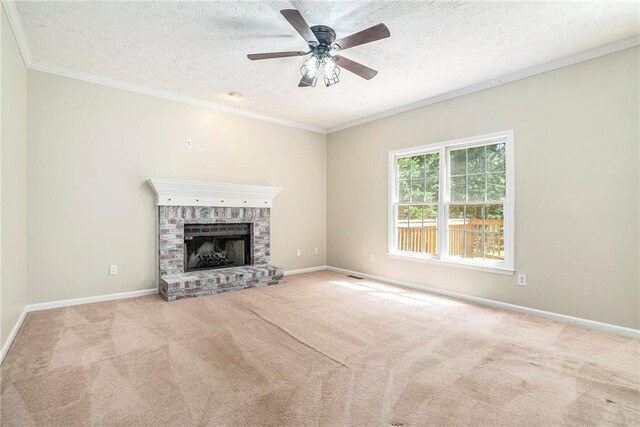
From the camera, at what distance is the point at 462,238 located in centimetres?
423

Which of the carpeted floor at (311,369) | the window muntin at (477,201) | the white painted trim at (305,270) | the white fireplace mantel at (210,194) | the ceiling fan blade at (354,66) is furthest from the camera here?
the white painted trim at (305,270)

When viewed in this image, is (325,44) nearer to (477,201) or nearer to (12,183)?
(477,201)

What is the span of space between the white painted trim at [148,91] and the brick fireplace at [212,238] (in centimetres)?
118

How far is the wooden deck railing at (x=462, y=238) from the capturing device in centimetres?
389

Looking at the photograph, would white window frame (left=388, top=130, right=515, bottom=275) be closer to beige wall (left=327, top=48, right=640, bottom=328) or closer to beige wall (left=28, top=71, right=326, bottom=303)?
beige wall (left=327, top=48, right=640, bottom=328)

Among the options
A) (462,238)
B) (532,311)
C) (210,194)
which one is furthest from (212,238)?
(532,311)

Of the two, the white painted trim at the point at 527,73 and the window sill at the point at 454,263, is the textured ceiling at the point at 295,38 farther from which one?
the window sill at the point at 454,263

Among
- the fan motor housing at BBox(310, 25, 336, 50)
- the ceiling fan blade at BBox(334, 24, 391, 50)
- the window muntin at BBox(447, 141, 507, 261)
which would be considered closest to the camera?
the ceiling fan blade at BBox(334, 24, 391, 50)

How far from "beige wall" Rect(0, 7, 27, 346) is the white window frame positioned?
4.36m

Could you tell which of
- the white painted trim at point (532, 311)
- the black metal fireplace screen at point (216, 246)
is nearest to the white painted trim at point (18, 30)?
the black metal fireplace screen at point (216, 246)

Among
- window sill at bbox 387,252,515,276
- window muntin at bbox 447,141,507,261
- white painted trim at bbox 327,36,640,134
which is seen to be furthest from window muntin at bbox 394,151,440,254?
white painted trim at bbox 327,36,640,134

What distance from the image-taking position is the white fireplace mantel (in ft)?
13.8

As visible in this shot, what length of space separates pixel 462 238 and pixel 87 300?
4.71 metres

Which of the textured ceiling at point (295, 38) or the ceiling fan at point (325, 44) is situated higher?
the textured ceiling at point (295, 38)
